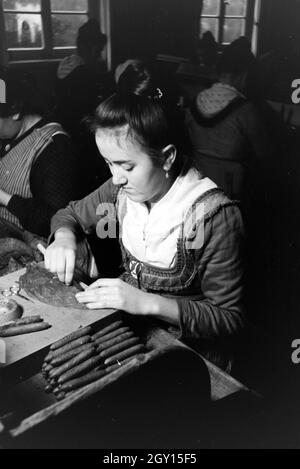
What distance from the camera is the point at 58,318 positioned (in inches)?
68.1

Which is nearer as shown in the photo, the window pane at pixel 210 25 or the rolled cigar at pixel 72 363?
the rolled cigar at pixel 72 363

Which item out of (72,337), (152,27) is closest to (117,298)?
(72,337)

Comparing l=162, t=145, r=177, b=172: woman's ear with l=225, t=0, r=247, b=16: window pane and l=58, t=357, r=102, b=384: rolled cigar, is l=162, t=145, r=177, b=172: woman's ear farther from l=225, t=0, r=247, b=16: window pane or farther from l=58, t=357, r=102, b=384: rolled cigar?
l=225, t=0, r=247, b=16: window pane

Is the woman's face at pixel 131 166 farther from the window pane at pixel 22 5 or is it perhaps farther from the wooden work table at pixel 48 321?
the window pane at pixel 22 5

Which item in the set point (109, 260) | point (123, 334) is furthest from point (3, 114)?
point (123, 334)

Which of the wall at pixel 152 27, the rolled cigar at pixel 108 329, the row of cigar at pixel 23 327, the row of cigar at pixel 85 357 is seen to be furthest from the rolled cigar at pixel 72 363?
the wall at pixel 152 27

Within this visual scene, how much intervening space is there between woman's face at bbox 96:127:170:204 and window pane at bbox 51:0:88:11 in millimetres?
1707

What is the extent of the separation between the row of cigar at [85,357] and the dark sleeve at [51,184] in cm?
137

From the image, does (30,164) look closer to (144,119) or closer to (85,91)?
(85,91)

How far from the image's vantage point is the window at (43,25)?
289 cm

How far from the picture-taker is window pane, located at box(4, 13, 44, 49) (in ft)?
9.50

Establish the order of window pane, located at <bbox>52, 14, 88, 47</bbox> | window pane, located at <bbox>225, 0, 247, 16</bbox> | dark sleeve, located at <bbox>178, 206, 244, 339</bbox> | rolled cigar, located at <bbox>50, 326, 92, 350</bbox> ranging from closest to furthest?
rolled cigar, located at <bbox>50, 326, 92, 350</bbox> < dark sleeve, located at <bbox>178, 206, 244, 339</bbox> < window pane, located at <bbox>225, 0, 247, 16</bbox> < window pane, located at <bbox>52, 14, 88, 47</bbox>

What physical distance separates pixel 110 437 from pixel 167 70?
3072 mm

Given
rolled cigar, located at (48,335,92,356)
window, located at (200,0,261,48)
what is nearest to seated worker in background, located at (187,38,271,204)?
window, located at (200,0,261,48)
